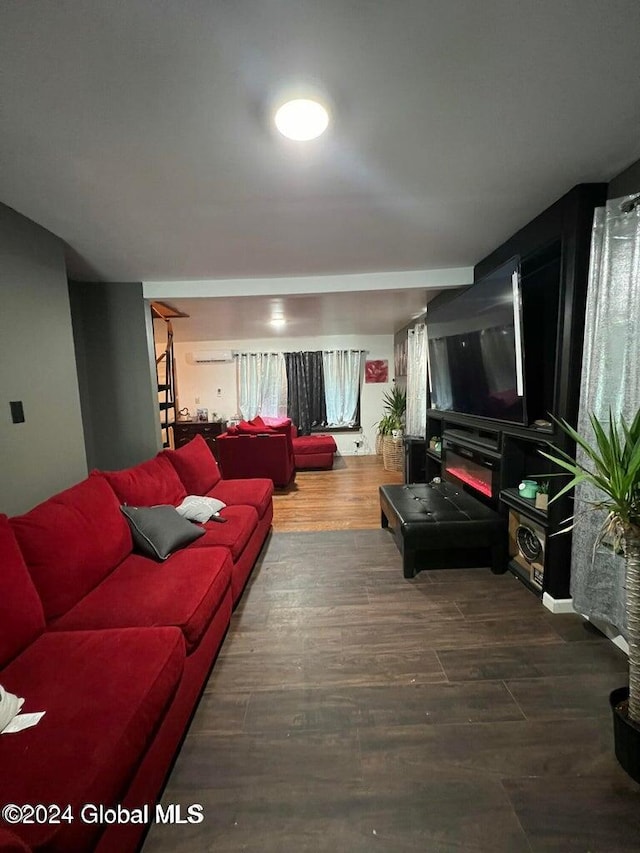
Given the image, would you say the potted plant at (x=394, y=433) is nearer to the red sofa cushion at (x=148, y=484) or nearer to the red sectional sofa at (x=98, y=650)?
the red sofa cushion at (x=148, y=484)

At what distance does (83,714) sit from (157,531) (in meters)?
1.01

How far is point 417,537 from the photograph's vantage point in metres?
2.32

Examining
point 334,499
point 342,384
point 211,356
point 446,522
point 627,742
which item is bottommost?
point 334,499

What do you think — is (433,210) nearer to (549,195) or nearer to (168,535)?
(549,195)

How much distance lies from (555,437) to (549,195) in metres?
1.35

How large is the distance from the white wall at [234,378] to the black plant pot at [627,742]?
5403 millimetres

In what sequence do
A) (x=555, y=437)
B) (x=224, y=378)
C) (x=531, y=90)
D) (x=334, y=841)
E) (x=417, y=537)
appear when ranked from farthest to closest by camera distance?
(x=224, y=378) → (x=417, y=537) → (x=555, y=437) → (x=531, y=90) → (x=334, y=841)

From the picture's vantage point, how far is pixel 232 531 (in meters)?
2.19

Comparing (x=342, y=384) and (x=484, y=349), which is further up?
(x=484, y=349)

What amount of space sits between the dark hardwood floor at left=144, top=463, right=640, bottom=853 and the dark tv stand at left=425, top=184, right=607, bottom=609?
0.35 metres

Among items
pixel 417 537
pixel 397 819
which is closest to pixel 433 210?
pixel 417 537

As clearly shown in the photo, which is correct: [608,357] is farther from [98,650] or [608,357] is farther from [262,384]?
[262,384]

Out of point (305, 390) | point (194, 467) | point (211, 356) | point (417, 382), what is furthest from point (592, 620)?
point (211, 356)

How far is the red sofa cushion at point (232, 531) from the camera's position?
203 cm
